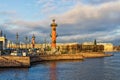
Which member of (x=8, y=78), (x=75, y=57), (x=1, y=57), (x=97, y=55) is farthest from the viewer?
(x=97, y=55)

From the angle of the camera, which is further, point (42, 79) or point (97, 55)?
point (97, 55)

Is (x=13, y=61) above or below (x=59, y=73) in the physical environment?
above

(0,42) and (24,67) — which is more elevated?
(0,42)

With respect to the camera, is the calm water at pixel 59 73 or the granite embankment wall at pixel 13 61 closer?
the calm water at pixel 59 73

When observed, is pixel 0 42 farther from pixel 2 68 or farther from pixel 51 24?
pixel 2 68

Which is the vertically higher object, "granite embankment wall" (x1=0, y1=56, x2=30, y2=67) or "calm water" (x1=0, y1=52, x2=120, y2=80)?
"granite embankment wall" (x1=0, y1=56, x2=30, y2=67)

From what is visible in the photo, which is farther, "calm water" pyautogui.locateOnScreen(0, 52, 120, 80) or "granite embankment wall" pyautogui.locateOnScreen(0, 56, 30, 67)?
"granite embankment wall" pyautogui.locateOnScreen(0, 56, 30, 67)

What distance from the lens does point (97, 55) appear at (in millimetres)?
193750

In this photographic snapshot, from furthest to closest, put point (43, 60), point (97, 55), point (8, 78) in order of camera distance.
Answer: point (97, 55), point (43, 60), point (8, 78)

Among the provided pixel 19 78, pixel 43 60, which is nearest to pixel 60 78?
pixel 19 78

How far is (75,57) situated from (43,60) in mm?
21515

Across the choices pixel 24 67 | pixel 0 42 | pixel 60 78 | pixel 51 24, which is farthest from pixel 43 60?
pixel 60 78

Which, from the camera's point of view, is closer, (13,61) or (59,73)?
(59,73)

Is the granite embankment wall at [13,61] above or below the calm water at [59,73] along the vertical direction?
above
